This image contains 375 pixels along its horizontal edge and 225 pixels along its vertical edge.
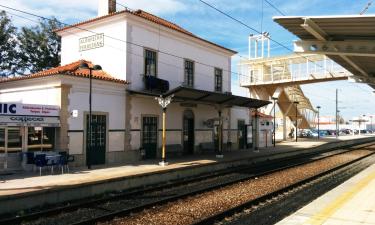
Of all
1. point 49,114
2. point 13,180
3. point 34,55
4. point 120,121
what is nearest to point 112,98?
point 120,121

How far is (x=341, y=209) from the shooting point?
9039mm

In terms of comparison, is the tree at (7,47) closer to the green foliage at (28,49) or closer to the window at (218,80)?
the green foliage at (28,49)

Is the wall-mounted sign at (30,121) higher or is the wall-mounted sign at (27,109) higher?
the wall-mounted sign at (27,109)

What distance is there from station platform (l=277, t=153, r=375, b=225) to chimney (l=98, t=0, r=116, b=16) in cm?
1595

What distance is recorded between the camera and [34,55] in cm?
4112

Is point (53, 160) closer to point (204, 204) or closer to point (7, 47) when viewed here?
point (204, 204)

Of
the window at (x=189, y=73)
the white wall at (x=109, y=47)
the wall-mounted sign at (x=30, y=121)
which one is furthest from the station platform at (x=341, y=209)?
the window at (x=189, y=73)

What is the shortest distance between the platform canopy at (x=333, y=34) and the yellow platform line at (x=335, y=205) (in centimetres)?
409

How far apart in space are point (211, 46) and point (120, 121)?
10137 mm

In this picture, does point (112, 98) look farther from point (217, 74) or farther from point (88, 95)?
point (217, 74)

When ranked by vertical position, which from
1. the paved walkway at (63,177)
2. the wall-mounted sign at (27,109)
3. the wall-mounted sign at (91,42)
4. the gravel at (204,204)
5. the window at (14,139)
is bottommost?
the gravel at (204,204)

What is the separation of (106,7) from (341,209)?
1777 cm

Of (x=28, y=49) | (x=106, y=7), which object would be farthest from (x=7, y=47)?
(x=106, y=7)

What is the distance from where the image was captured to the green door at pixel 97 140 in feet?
58.6
